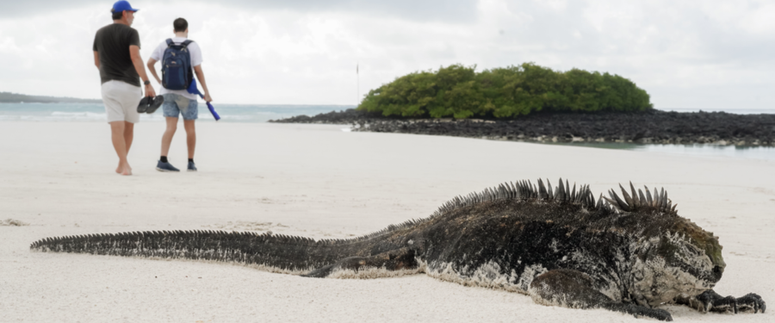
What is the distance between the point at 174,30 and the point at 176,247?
20.0 ft

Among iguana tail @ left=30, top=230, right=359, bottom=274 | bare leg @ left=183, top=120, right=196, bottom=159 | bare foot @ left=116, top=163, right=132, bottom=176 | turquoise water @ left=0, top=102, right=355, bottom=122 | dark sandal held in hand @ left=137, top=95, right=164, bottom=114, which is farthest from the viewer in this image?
turquoise water @ left=0, top=102, right=355, bottom=122

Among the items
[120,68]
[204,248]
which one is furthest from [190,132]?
[204,248]

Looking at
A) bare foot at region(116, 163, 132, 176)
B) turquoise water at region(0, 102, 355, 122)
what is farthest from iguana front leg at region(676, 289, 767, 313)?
turquoise water at region(0, 102, 355, 122)

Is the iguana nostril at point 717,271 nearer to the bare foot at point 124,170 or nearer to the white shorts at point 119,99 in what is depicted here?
the white shorts at point 119,99

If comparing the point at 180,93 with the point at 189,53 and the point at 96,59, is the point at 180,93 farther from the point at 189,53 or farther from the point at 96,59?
the point at 96,59

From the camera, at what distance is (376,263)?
12.7 feet

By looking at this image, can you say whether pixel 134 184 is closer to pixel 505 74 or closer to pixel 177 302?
pixel 177 302

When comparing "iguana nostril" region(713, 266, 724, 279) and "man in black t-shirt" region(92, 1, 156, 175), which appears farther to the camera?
"man in black t-shirt" region(92, 1, 156, 175)

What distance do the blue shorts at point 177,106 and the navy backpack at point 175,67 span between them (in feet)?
0.57

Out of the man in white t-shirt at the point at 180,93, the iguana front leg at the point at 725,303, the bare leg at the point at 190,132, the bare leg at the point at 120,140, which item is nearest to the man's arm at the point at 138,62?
the man in white t-shirt at the point at 180,93

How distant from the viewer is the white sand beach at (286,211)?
278 centimetres

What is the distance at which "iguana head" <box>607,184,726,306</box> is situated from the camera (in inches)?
115

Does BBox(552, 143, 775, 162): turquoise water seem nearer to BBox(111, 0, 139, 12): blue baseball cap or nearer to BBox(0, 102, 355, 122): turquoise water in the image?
BBox(111, 0, 139, 12): blue baseball cap

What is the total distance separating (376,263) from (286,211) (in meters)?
3.00
